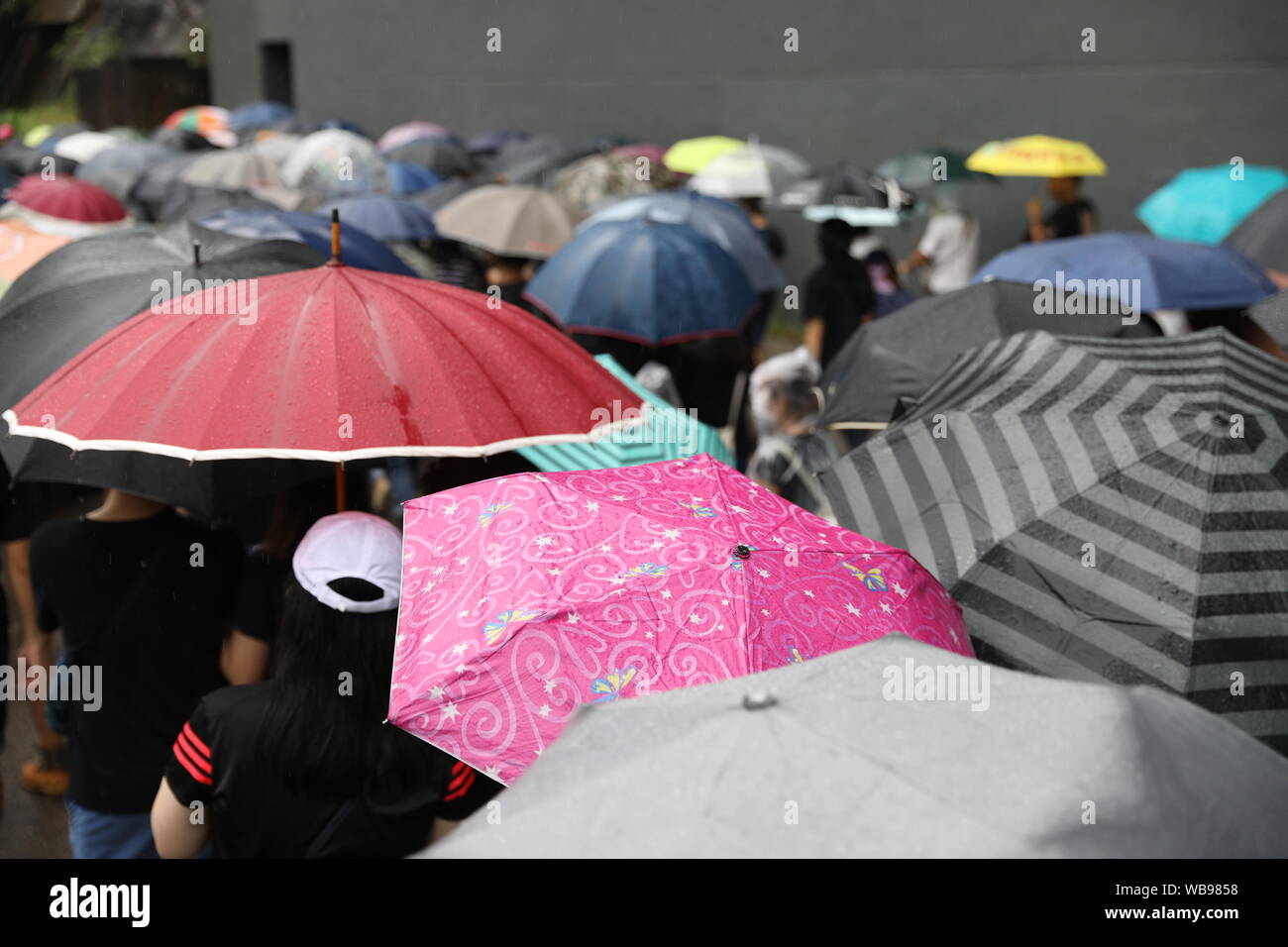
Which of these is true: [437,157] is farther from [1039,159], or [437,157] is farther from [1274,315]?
[1274,315]

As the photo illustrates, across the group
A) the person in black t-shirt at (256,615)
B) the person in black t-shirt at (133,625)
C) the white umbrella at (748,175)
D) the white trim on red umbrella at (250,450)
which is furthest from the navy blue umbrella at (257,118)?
the white trim on red umbrella at (250,450)

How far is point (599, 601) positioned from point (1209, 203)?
24.1 feet

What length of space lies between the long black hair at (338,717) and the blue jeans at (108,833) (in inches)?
46.9

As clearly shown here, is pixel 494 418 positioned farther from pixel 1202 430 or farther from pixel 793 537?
pixel 1202 430

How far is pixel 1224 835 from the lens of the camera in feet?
5.85

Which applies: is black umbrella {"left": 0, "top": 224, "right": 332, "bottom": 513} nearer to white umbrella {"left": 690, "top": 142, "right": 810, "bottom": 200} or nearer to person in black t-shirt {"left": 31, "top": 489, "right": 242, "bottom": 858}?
person in black t-shirt {"left": 31, "top": 489, "right": 242, "bottom": 858}

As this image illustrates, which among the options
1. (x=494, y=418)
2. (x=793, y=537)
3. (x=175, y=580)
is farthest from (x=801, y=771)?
(x=175, y=580)

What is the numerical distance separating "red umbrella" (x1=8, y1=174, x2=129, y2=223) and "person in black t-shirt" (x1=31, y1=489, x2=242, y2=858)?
18.7 ft

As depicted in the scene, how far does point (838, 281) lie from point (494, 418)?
16.0 ft

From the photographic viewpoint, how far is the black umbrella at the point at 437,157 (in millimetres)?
15227

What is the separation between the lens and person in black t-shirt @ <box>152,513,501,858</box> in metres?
2.66

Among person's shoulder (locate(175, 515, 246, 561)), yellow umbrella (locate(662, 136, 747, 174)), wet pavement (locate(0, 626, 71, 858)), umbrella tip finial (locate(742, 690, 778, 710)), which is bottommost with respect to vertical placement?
wet pavement (locate(0, 626, 71, 858))

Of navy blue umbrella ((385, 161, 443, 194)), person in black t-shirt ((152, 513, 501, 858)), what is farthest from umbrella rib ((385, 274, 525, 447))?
navy blue umbrella ((385, 161, 443, 194))
